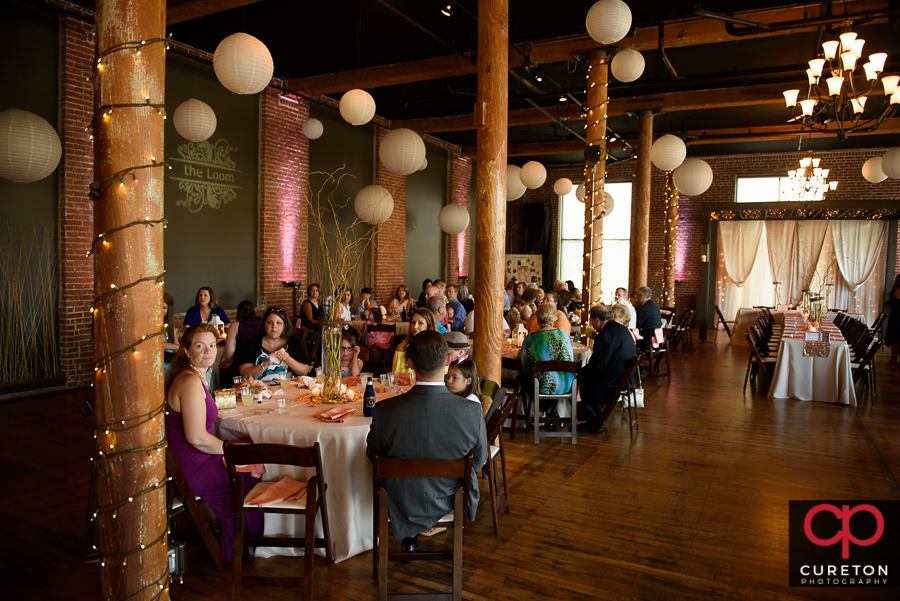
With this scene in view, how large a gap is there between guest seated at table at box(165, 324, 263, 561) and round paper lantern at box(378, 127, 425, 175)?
4.35 meters

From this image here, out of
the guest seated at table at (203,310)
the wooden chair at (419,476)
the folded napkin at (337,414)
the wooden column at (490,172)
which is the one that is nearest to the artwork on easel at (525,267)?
the guest seated at table at (203,310)

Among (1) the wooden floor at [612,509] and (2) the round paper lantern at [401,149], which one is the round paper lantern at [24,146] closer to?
(1) the wooden floor at [612,509]

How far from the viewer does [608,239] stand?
16.4 metres

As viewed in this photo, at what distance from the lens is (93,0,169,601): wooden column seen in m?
1.87

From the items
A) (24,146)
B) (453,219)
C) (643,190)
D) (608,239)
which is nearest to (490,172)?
(24,146)

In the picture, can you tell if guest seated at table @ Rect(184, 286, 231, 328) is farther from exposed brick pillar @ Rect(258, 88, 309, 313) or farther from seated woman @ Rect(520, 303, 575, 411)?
seated woman @ Rect(520, 303, 575, 411)

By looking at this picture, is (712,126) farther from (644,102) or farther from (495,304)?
(495,304)

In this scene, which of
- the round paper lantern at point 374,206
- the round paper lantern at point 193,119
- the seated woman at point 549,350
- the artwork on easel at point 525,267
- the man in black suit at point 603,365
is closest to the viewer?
the seated woman at point 549,350

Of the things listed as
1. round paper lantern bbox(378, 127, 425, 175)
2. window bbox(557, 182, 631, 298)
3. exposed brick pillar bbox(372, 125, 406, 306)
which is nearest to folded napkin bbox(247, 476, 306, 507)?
round paper lantern bbox(378, 127, 425, 175)

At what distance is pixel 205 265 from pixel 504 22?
5520mm

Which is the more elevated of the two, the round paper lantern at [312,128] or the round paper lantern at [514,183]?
the round paper lantern at [312,128]

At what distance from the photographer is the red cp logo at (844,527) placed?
3.47 meters

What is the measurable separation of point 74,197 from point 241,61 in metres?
3.32

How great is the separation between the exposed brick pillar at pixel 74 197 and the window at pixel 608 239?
12.2 m
